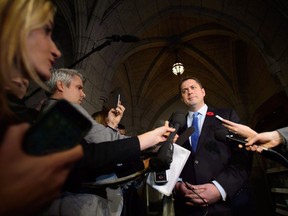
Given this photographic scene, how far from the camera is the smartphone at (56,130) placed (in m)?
0.48

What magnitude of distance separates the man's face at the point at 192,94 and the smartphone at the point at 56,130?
155 cm

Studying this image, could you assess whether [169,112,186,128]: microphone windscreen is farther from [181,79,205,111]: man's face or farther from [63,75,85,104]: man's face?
[63,75,85,104]: man's face

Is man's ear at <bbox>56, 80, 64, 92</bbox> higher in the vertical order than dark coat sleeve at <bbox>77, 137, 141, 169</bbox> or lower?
higher

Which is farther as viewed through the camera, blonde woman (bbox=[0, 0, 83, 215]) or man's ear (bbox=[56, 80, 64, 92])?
man's ear (bbox=[56, 80, 64, 92])

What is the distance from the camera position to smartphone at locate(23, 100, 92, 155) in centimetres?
48

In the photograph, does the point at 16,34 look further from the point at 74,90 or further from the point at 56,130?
the point at 74,90

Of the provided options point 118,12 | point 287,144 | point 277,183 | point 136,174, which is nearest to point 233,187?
point 287,144

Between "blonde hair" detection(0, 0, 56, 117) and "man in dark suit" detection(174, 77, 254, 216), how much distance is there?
4.51 feet

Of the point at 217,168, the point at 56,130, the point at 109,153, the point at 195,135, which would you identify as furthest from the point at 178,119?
the point at 56,130

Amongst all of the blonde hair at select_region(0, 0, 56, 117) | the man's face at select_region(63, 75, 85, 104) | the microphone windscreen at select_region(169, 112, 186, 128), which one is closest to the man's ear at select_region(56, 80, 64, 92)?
the man's face at select_region(63, 75, 85, 104)

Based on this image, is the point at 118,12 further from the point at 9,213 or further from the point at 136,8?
the point at 9,213

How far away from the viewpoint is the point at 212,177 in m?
1.63

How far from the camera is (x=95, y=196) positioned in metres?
1.21

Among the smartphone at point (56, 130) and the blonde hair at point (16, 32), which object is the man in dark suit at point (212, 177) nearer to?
the smartphone at point (56, 130)
